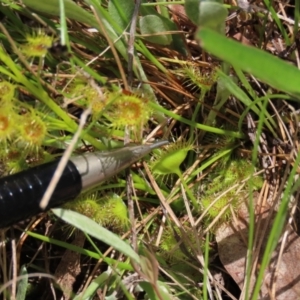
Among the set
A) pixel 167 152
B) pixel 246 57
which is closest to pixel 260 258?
pixel 167 152

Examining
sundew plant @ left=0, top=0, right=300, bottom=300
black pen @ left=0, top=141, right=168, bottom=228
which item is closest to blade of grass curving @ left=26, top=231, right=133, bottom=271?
sundew plant @ left=0, top=0, right=300, bottom=300

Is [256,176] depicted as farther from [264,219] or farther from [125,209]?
[125,209]

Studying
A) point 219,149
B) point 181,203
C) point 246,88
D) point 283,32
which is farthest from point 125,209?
point 283,32

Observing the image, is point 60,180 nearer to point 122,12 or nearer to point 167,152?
point 167,152

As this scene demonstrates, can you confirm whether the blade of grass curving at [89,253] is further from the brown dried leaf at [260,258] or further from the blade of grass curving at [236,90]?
the blade of grass curving at [236,90]

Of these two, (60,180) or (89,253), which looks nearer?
(60,180)

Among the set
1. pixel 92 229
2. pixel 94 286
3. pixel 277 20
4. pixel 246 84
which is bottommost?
pixel 94 286

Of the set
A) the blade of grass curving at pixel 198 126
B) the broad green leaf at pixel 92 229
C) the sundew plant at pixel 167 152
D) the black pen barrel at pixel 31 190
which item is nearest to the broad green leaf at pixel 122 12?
the sundew plant at pixel 167 152
